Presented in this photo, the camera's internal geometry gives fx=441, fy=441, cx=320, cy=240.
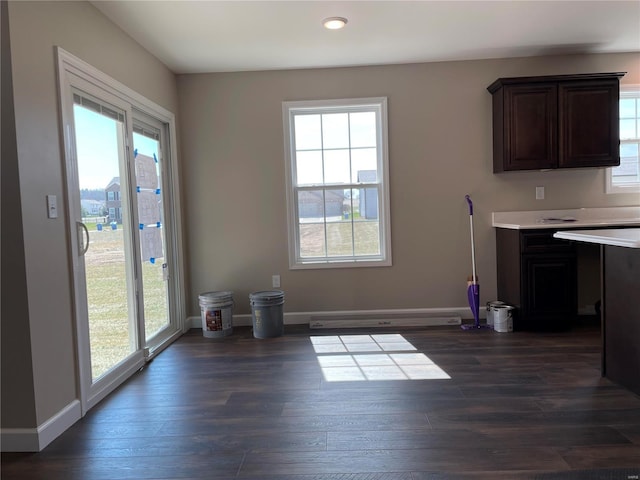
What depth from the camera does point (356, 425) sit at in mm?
2344

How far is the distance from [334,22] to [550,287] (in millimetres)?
2909

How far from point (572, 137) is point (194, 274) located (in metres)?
3.91

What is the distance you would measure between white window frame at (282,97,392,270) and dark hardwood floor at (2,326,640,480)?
4.36ft

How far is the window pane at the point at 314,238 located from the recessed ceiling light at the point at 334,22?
191 centimetres

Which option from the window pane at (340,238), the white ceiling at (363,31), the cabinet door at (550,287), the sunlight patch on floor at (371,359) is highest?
the white ceiling at (363,31)

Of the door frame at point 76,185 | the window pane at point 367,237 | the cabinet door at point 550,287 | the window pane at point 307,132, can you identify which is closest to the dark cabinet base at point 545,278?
the cabinet door at point 550,287

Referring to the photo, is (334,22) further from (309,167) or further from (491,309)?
(491,309)

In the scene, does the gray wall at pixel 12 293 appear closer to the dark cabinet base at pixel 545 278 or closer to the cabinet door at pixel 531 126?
the dark cabinet base at pixel 545 278

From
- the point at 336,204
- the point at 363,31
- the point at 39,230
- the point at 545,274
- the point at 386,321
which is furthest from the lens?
the point at 336,204

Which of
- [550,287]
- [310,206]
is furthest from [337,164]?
[550,287]

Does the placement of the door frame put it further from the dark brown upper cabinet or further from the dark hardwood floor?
the dark brown upper cabinet

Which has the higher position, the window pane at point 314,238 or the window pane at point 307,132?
the window pane at point 307,132

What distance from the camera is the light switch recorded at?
232cm

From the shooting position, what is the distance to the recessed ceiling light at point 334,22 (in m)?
3.26
